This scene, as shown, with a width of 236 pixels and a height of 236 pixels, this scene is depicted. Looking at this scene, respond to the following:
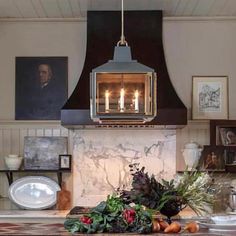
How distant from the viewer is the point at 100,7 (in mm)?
5355

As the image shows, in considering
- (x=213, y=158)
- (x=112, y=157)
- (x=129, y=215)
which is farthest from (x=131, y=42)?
(x=129, y=215)

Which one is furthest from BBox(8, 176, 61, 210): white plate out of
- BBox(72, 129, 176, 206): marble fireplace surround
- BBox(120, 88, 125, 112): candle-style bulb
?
BBox(120, 88, 125, 112): candle-style bulb

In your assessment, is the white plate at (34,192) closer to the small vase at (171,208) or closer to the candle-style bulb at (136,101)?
the candle-style bulb at (136,101)

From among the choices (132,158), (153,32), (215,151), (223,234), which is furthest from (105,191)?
(223,234)

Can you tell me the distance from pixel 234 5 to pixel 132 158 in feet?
6.10

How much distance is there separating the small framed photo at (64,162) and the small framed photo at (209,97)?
139 cm

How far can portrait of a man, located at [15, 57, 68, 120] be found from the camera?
5621 mm

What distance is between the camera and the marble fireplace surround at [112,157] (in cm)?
553

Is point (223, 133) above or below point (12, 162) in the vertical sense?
above

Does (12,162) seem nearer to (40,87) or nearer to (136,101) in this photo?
(40,87)

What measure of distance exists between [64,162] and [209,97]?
1677 millimetres

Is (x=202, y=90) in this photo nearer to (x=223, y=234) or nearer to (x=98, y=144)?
(x=98, y=144)

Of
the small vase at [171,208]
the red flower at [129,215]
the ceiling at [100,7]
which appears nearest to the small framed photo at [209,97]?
the ceiling at [100,7]

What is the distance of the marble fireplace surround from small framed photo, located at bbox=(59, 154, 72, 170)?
9 cm
